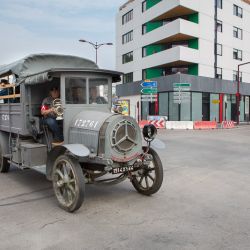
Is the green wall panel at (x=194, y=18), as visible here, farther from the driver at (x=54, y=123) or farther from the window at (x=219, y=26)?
the driver at (x=54, y=123)

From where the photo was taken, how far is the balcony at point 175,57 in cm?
3170

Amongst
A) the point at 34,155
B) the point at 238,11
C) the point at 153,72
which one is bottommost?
the point at 34,155

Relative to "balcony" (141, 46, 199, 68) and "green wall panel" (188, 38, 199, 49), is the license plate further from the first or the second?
"green wall panel" (188, 38, 199, 49)

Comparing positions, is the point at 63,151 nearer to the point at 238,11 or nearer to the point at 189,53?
the point at 189,53

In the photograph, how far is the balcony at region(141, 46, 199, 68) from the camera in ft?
104

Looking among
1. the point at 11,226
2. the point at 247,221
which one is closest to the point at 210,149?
the point at 247,221

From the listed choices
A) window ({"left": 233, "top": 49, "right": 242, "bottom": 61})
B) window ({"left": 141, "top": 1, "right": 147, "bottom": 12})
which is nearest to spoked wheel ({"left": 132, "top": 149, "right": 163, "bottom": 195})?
window ({"left": 141, "top": 1, "right": 147, "bottom": 12})

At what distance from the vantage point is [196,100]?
33188 millimetres

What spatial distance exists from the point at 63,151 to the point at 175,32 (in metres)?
28.9

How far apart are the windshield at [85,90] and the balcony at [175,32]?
88.7ft

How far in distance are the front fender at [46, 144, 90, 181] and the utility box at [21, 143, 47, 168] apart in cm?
63

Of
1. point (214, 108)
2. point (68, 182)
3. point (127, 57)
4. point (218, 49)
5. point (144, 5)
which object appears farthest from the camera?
point (127, 57)

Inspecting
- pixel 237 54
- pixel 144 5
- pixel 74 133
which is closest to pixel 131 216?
pixel 74 133

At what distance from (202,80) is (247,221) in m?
30.0
